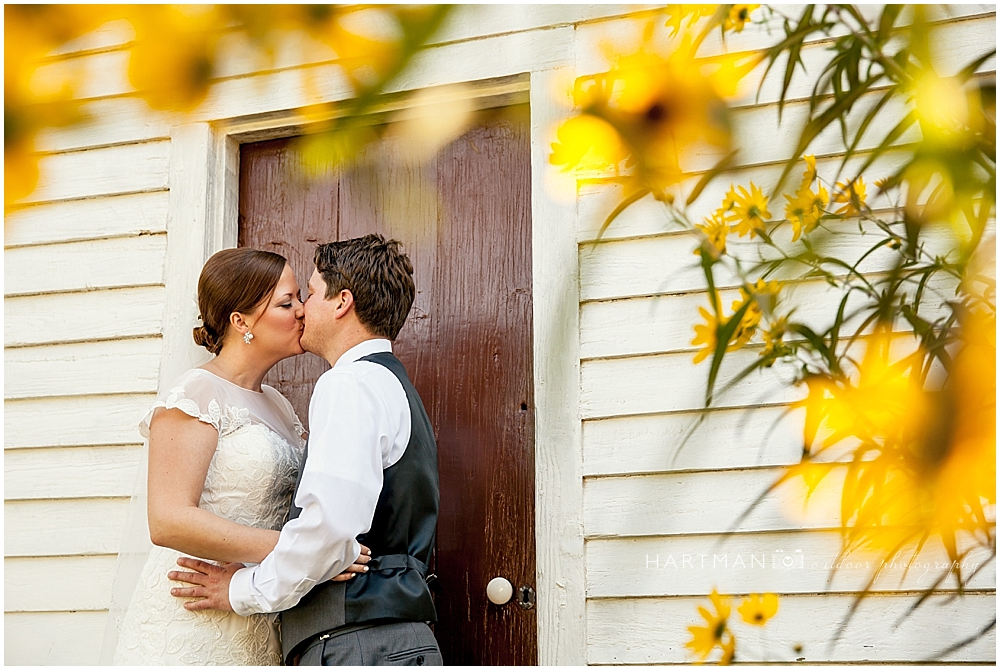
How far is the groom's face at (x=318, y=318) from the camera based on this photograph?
1993 millimetres

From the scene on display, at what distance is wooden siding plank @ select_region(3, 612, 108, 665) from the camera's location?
90.7 inches

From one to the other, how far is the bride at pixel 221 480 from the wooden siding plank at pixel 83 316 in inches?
15.5

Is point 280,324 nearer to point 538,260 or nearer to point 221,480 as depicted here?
point 221,480

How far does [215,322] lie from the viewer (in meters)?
2.14

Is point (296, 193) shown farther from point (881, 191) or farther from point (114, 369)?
point (881, 191)

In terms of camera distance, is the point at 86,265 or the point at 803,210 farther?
the point at 86,265

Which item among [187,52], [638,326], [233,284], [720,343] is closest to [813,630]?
[638,326]

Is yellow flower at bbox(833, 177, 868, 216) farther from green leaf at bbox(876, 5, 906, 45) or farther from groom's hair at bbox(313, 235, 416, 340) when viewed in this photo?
groom's hair at bbox(313, 235, 416, 340)

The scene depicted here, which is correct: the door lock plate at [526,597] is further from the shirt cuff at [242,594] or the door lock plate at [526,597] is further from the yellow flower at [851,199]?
the yellow flower at [851,199]

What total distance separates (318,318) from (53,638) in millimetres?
1146

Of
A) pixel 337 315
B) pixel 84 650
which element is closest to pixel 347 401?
pixel 337 315

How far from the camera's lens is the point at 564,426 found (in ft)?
6.86

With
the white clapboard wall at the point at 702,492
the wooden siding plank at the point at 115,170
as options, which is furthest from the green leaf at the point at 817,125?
the wooden siding plank at the point at 115,170

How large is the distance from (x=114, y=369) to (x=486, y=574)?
1.13m
